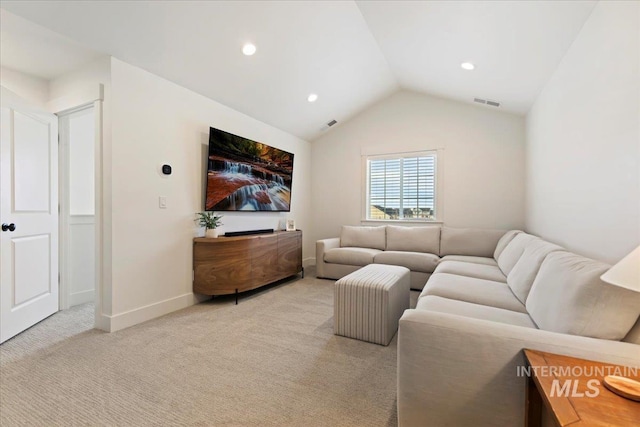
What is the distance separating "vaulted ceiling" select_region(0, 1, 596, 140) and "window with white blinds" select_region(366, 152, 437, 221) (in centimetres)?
125

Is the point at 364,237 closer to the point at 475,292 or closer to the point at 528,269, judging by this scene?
the point at 475,292

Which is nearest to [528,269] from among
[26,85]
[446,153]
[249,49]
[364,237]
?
[364,237]

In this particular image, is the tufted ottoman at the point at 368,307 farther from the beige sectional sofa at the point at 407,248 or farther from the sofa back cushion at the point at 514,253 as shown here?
the beige sectional sofa at the point at 407,248

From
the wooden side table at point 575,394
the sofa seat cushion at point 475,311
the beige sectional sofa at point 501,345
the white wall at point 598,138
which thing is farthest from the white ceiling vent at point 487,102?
the wooden side table at point 575,394

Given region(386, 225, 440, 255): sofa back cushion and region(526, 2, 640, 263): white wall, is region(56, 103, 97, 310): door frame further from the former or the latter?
region(526, 2, 640, 263): white wall

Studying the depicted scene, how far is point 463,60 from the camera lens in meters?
3.08

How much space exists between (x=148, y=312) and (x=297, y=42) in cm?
307

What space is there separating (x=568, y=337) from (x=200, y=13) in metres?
A: 3.12

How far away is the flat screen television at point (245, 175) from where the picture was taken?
324cm

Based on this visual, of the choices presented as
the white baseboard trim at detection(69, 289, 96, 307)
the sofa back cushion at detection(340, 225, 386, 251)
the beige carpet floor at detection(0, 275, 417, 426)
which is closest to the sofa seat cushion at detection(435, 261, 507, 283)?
the beige carpet floor at detection(0, 275, 417, 426)

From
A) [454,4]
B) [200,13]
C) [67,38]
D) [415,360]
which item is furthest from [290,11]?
[415,360]

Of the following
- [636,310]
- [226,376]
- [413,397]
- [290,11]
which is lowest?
[226,376]

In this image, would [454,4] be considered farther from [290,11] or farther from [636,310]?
[636,310]

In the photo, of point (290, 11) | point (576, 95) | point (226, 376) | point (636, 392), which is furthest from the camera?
point (290, 11)
